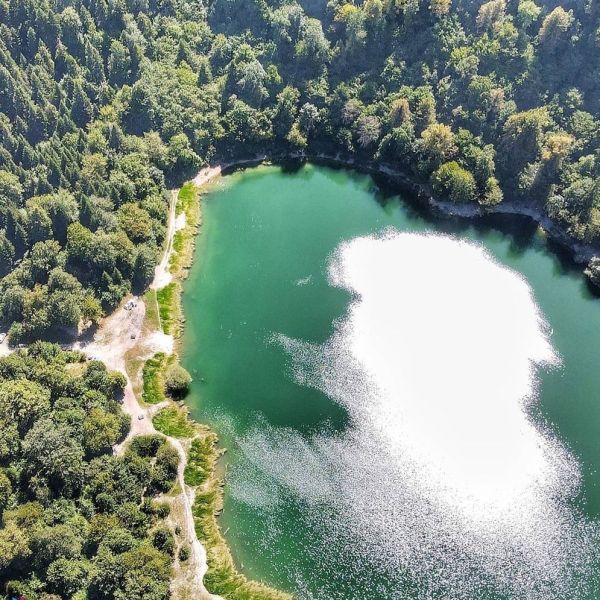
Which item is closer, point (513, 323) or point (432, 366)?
point (432, 366)

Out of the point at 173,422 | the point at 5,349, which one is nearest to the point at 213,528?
the point at 173,422

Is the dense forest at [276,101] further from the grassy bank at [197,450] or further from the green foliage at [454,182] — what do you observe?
the grassy bank at [197,450]

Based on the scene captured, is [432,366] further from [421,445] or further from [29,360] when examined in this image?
[29,360]

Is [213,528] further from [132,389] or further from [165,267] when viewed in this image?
[165,267]

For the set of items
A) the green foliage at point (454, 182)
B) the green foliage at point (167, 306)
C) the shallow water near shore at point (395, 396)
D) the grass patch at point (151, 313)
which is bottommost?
the grass patch at point (151, 313)

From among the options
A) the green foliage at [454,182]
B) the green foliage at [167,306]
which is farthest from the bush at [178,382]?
the green foliage at [454,182]

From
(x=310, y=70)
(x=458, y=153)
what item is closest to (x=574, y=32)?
(x=458, y=153)

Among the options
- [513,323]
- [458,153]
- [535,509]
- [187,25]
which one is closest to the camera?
[535,509]
